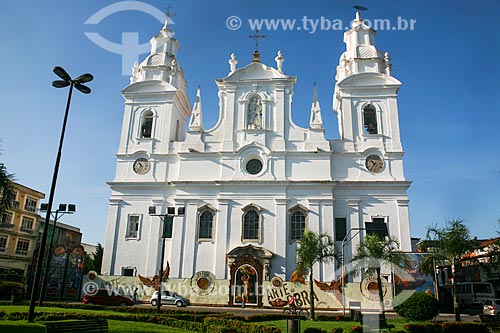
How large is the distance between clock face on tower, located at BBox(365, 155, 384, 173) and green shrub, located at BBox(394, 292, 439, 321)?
48.0 ft

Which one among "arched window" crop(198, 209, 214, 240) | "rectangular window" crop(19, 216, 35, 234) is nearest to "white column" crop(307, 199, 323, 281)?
"arched window" crop(198, 209, 214, 240)

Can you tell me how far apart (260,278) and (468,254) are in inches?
536

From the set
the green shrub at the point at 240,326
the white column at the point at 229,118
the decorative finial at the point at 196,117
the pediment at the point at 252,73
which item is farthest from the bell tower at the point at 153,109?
the green shrub at the point at 240,326

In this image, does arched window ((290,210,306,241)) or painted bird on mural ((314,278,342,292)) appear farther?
arched window ((290,210,306,241))

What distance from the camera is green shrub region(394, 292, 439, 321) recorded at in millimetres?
17891

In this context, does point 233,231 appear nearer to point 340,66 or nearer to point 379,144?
point 379,144

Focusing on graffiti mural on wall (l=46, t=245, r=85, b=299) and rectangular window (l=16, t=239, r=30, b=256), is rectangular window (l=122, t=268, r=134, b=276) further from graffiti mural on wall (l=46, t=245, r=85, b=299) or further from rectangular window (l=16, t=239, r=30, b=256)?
rectangular window (l=16, t=239, r=30, b=256)

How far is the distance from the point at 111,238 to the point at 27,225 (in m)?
20.8

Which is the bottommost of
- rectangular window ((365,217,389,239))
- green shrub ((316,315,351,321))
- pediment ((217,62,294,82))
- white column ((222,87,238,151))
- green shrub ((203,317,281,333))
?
green shrub ((316,315,351,321))

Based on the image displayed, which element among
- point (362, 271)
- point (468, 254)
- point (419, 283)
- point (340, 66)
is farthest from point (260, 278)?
point (340, 66)

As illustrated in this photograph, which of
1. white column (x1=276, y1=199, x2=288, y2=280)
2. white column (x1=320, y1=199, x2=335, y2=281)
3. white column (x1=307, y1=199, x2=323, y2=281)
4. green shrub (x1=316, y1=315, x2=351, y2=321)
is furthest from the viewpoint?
white column (x1=307, y1=199, x2=323, y2=281)

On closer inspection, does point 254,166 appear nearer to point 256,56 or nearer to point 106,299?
point 256,56

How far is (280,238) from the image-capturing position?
30.0 metres

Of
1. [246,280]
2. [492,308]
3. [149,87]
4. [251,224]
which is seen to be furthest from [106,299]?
[492,308]
